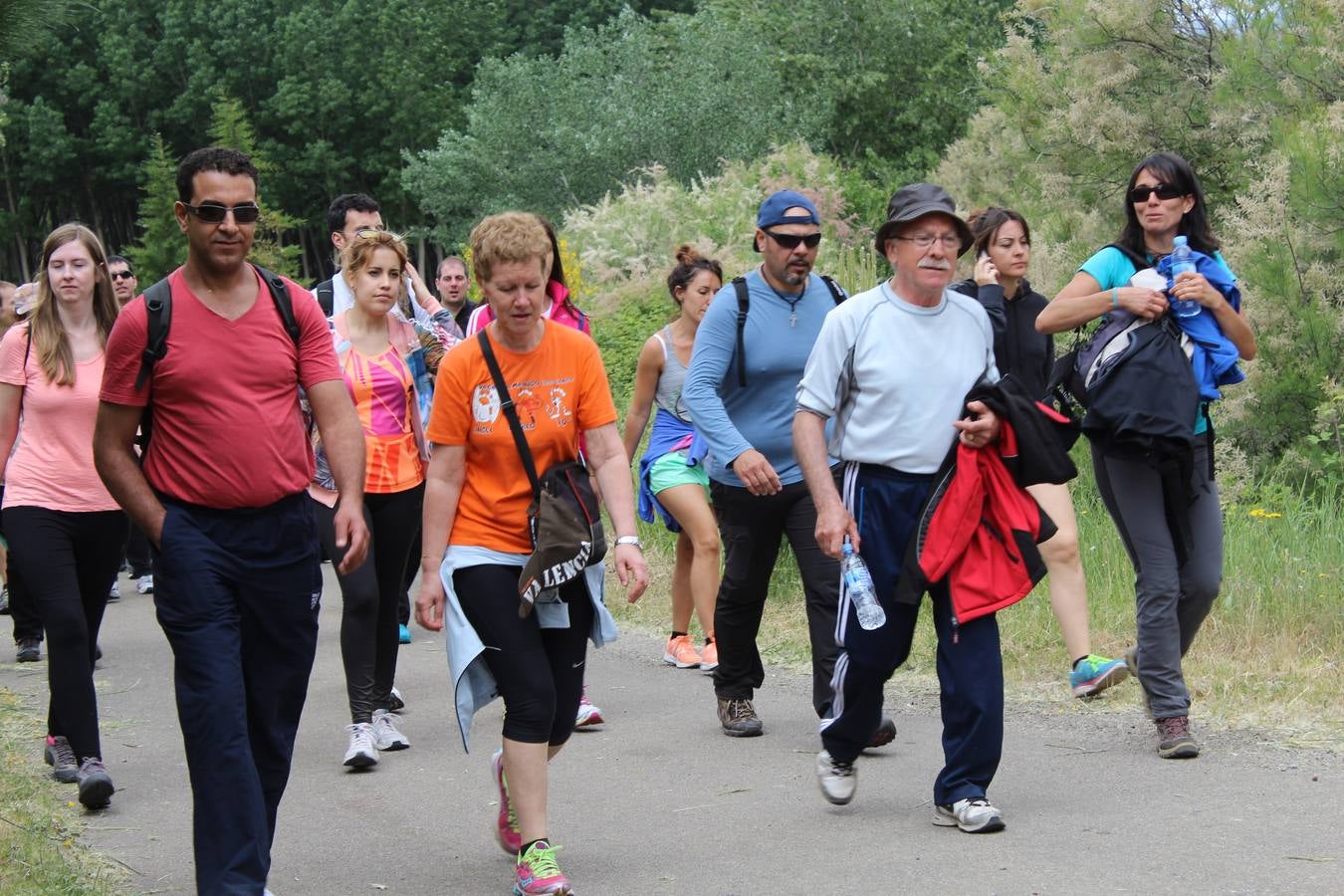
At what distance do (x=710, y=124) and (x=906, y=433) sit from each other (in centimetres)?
3180

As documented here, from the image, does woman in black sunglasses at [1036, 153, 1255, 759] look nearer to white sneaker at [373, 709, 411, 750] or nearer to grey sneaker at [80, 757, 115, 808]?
white sneaker at [373, 709, 411, 750]

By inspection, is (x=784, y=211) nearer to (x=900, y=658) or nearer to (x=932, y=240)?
(x=932, y=240)

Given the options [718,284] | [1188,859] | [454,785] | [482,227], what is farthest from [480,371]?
[718,284]

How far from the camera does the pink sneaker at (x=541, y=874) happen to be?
502cm

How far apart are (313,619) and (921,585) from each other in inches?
75.4

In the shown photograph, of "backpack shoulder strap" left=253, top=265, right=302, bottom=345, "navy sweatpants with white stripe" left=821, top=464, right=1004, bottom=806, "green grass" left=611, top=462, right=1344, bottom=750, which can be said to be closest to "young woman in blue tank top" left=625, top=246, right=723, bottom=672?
"green grass" left=611, top=462, right=1344, bottom=750

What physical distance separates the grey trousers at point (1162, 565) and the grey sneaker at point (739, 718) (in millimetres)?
1643

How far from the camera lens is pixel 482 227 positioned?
5.35 meters

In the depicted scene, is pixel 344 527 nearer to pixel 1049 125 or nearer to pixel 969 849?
pixel 969 849

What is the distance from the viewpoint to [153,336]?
4.83 m

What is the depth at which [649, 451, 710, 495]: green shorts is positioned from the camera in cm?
870

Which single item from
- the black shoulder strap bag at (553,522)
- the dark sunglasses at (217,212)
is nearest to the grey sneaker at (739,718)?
the black shoulder strap bag at (553,522)

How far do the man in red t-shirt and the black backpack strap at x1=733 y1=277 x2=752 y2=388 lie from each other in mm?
2393

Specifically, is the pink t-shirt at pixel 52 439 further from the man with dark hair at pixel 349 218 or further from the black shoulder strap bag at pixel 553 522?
the black shoulder strap bag at pixel 553 522
